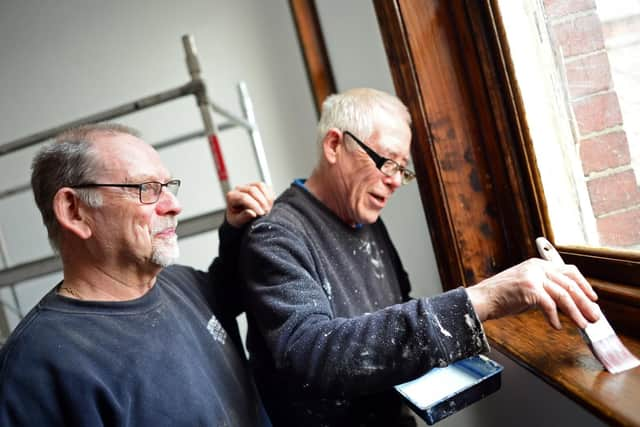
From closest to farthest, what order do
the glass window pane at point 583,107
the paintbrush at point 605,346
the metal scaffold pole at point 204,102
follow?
the paintbrush at point 605,346
the glass window pane at point 583,107
the metal scaffold pole at point 204,102

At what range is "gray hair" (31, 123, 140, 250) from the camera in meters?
0.90

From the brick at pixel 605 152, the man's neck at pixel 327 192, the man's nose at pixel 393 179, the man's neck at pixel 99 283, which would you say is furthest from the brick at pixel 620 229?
the man's neck at pixel 99 283

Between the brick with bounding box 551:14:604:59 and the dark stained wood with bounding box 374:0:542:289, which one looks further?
the dark stained wood with bounding box 374:0:542:289

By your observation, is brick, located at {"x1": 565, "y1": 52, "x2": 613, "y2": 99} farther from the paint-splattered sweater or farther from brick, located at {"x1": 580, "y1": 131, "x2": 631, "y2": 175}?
the paint-splattered sweater

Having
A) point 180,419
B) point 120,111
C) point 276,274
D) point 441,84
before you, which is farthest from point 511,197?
point 120,111

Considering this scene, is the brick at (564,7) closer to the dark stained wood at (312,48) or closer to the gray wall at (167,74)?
the dark stained wood at (312,48)

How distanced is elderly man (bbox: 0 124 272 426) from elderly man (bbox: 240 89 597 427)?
0.12m

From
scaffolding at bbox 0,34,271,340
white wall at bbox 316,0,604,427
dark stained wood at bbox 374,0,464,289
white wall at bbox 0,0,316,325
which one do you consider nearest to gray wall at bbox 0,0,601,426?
white wall at bbox 0,0,316,325

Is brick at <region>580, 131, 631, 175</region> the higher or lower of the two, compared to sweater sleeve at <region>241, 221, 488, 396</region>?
higher

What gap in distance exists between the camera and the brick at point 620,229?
83 centimetres

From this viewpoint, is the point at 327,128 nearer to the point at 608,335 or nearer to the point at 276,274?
the point at 276,274

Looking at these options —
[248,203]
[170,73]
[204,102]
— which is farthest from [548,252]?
[170,73]

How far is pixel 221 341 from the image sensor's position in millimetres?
1071

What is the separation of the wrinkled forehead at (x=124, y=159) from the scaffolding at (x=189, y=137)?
0.99 meters
